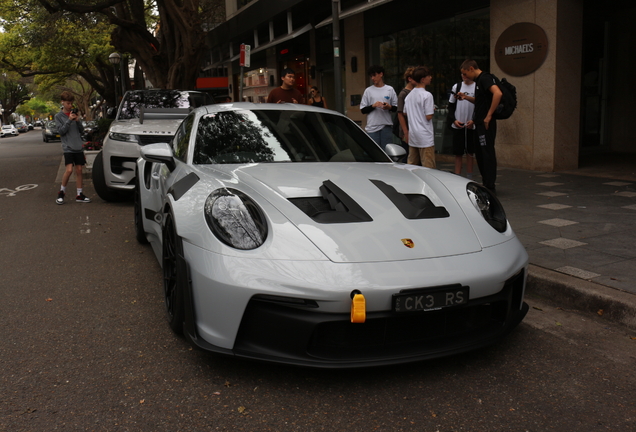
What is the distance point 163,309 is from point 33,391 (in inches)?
49.9

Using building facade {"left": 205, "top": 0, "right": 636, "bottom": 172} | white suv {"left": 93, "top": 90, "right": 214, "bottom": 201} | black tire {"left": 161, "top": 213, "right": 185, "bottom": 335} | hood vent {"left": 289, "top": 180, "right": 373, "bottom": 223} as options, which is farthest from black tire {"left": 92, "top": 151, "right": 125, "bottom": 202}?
hood vent {"left": 289, "top": 180, "right": 373, "bottom": 223}

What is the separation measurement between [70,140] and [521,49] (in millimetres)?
7828

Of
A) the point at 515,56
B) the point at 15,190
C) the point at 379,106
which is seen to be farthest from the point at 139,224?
the point at 515,56

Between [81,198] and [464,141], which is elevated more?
[464,141]

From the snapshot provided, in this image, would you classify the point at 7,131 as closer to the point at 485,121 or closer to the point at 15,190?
the point at 15,190

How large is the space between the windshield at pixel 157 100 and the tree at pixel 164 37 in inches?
253

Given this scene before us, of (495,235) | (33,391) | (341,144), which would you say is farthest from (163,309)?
(495,235)

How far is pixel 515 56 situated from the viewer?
417 inches

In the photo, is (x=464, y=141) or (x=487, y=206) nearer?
(x=487, y=206)

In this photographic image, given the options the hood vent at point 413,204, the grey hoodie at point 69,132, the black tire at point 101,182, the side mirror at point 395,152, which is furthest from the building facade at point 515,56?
the hood vent at point 413,204

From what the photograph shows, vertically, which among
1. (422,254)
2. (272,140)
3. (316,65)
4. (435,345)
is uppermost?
(316,65)

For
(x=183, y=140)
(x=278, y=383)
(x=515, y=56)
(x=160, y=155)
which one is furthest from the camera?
(x=515, y=56)

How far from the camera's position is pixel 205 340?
289 cm

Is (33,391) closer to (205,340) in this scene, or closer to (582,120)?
(205,340)
